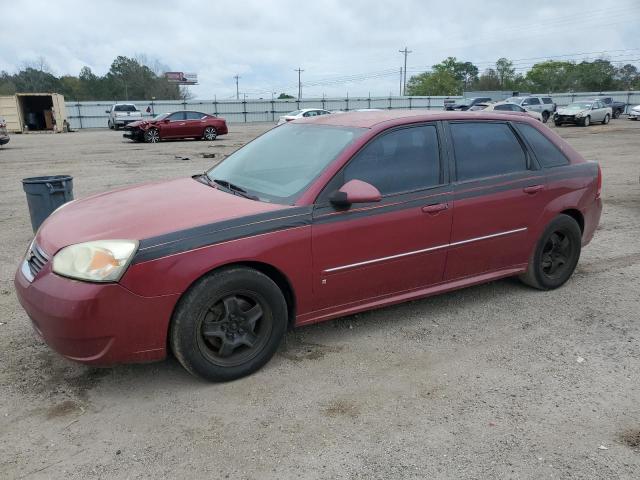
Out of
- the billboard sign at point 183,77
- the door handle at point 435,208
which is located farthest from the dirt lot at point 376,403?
the billboard sign at point 183,77

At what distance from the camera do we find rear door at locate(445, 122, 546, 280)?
410 centimetres

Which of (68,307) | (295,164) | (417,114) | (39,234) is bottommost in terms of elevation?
(68,307)

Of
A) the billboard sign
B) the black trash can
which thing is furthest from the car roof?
the billboard sign

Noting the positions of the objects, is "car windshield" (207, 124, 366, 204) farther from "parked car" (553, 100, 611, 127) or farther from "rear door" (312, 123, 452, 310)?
"parked car" (553, 100, 611, 127)

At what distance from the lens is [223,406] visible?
3.05 meters

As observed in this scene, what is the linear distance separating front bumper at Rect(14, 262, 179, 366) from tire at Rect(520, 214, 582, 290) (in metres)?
3.22

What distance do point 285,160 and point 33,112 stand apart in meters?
35.9

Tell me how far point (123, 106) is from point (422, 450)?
3622 cm

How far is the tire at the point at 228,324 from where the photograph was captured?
120 inches

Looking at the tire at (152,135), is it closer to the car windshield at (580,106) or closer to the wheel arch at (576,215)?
the wheel arch at (576,215)

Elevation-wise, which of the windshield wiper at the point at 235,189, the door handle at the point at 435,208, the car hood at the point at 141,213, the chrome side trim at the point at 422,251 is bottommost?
the chrome side trim at the point at 422,251

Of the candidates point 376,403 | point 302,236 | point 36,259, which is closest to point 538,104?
point 302,236

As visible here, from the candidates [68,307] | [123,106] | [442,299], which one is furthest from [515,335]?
[123,106]

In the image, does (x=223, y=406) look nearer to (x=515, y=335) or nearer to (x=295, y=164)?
(x=295, y=164)
